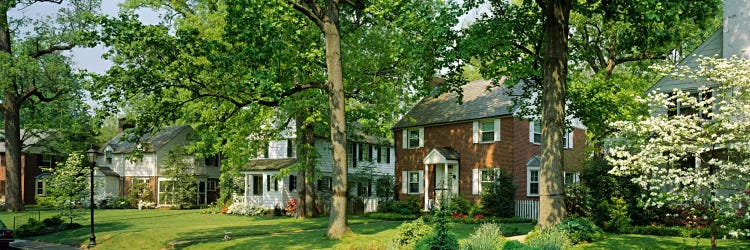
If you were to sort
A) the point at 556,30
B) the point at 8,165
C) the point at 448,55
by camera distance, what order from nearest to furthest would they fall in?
the point at 556,30 < the point at 448,55 < the point at 8,165

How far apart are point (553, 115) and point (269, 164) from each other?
2653cm

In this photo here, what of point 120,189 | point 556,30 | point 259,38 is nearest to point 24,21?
point 120,189

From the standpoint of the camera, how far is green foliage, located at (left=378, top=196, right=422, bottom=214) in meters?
33.5

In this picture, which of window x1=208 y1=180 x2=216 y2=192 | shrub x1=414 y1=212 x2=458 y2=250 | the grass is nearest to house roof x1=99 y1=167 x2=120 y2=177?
window x1=208 y1=180 x2=216 y2=192

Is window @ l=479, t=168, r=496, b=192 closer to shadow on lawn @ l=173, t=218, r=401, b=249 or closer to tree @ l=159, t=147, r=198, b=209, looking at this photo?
shadow on lawn @ l=173, t=218, r=401, b=249

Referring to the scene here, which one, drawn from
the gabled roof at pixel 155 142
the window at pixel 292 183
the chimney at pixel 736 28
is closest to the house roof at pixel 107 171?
the gabled roof at pixel 155 142

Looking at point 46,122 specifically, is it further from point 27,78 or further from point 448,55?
point 448,55

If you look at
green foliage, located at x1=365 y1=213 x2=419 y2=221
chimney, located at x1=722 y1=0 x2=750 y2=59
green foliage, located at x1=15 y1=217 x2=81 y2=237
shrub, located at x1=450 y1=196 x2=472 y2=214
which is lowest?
green foliage, located at x1=15 y1=217 x2=81 y2=237

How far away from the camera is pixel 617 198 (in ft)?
68.5

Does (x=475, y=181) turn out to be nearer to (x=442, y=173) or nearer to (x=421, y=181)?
(x=442, y=173)

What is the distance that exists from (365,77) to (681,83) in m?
13.0

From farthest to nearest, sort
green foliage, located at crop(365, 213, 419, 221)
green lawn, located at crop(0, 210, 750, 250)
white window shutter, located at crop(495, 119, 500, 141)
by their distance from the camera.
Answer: white window shutter, located at crop(495, 119, 500, 141)
green foliage, located at crop(365, 213, 419, 221)
green lawn, located at crop(0, 210, 750, 250)

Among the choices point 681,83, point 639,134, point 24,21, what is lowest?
point 639,134

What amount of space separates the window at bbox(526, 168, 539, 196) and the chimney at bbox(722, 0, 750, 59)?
11640 millimetres
